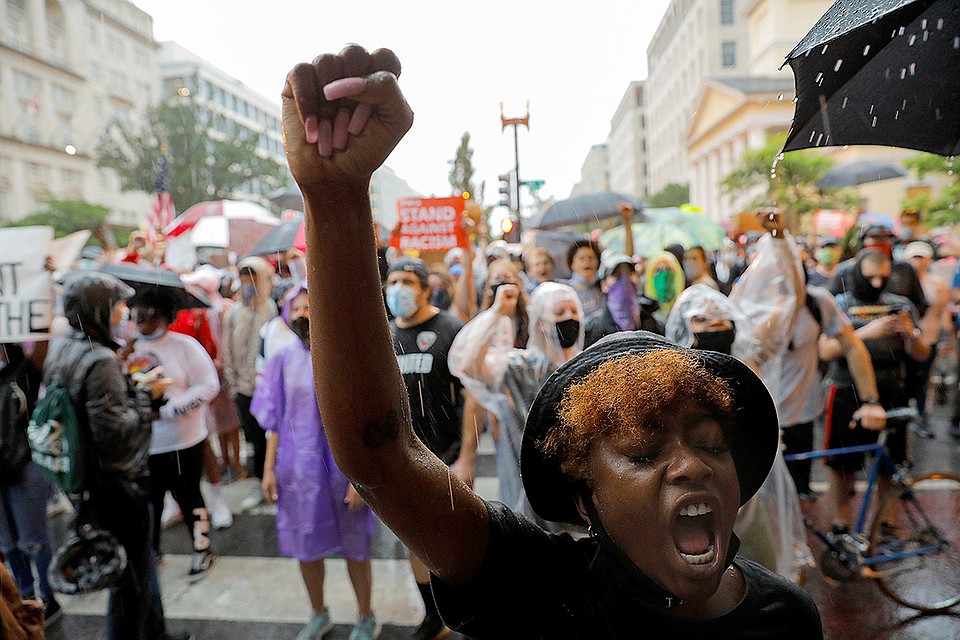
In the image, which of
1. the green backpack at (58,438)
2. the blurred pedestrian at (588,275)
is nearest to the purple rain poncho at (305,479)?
the green backpack at (58,438)

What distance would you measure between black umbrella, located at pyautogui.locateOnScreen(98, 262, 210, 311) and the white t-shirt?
0.25 meters

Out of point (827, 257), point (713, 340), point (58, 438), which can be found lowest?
point (58, 438)

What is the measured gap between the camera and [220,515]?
17.2ft

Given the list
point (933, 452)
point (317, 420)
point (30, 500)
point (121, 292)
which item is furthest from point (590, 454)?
point (933, 452)

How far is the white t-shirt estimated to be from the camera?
4.21 m

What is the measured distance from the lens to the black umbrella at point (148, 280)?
4.16 metres

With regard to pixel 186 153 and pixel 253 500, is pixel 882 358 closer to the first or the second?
pixel 253 500

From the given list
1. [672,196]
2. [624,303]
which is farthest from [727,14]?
[672,196]

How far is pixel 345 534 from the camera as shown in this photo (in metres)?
3.53

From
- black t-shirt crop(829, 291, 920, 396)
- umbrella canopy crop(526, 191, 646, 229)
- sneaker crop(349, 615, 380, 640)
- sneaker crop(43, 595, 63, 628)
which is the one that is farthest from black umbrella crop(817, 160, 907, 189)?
sneaker crop(43, 595, 63, 628)

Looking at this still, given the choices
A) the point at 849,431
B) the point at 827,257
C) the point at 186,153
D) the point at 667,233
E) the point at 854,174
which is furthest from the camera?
the point at 186,153

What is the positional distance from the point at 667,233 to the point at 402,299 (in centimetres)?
600

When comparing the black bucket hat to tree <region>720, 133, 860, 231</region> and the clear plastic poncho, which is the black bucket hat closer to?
the clear plastic poncho

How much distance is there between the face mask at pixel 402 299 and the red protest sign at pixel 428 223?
2.41 metres
